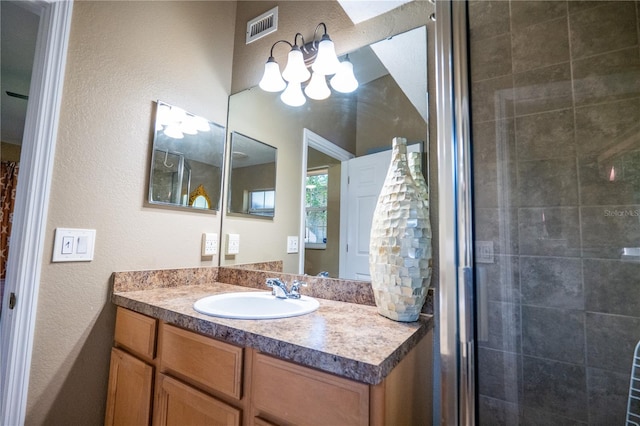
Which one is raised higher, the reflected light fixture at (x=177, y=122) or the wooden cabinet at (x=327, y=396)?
the reflected light fixture at (x=177, y=122)

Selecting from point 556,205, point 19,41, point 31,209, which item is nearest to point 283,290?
point 31,209

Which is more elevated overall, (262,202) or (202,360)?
(262,202)

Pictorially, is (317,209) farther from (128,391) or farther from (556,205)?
(128,391)

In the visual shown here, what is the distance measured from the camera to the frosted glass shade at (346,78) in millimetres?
1293

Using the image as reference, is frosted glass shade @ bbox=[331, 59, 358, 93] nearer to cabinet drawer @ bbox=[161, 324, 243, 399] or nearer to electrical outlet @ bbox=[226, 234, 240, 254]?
electrical outlet @ bbox=[226, 234, 240, 254]

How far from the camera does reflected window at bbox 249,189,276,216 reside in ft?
5.16

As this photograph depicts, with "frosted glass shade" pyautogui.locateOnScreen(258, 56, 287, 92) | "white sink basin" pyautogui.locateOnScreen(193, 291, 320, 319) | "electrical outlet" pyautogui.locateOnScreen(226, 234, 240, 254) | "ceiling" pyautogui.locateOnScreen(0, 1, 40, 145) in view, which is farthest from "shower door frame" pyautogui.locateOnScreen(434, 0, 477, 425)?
"ceiling" pyautogui.locateOnScreen(0, 1, 40, 145)

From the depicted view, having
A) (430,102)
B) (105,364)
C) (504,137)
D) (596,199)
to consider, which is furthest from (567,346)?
(105,364)

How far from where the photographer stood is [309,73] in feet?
4.62

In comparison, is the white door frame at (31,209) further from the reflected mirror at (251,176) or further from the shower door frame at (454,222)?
the shower door frame at (454,222)

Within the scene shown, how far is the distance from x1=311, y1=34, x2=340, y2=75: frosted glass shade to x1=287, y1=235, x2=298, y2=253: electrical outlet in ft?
2.65

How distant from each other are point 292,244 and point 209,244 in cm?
47

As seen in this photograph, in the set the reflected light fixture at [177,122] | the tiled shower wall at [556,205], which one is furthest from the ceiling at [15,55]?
the tiled shower wall at [556,205]

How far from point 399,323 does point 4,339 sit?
1.31 meters
